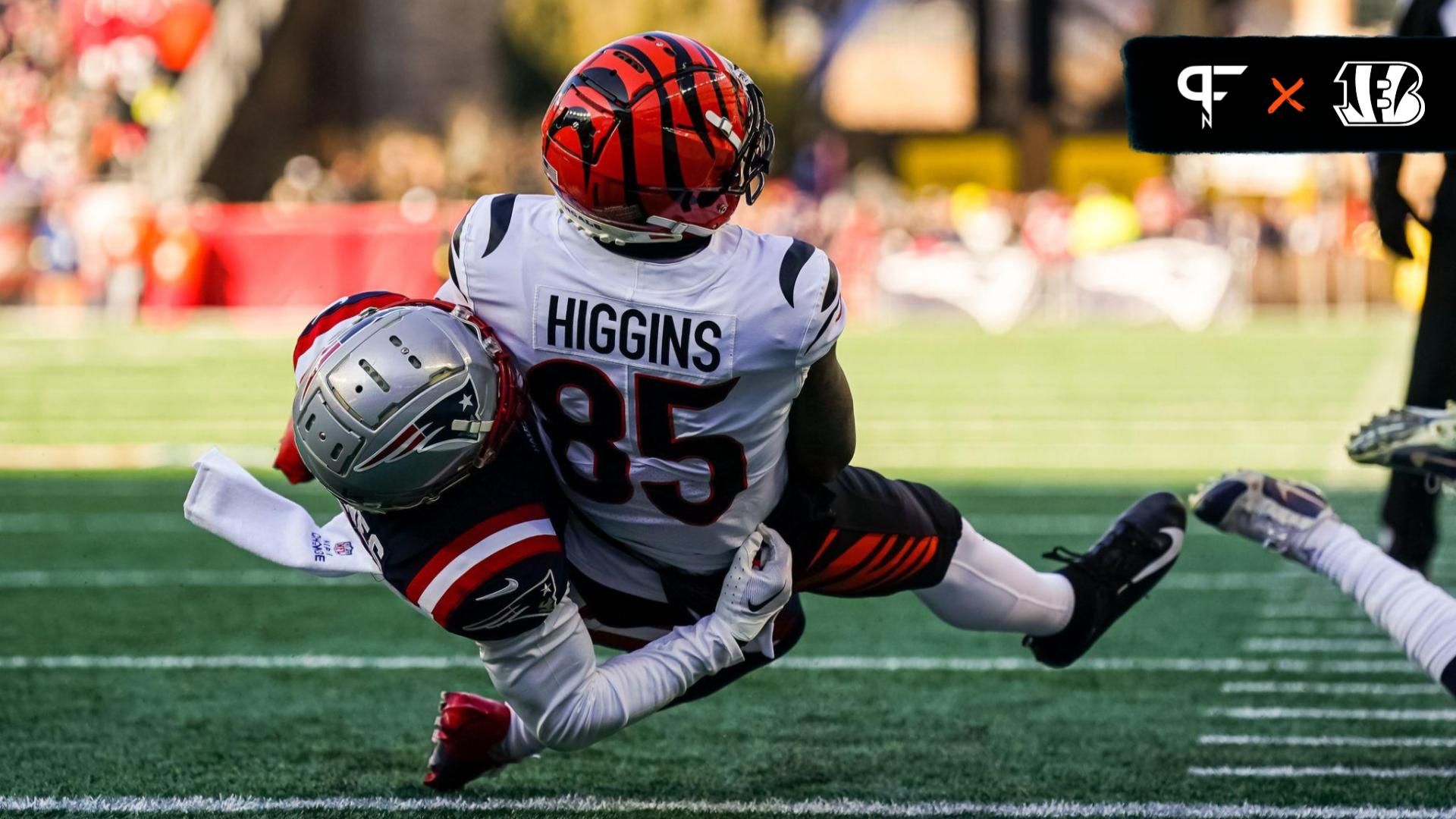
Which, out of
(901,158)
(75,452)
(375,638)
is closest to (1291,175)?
(901,158)

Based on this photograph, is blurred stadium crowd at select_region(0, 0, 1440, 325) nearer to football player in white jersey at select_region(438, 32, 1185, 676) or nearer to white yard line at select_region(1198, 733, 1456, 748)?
white yard line at select_region(1198, 733, 1456, 748)

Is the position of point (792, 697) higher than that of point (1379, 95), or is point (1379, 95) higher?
point (1379, 95)

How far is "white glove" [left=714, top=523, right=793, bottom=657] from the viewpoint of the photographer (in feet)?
10.6

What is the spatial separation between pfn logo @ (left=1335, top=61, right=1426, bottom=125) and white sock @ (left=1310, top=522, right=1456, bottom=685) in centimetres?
102

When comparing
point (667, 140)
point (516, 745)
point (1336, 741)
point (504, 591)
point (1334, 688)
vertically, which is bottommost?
point (1334, 688)

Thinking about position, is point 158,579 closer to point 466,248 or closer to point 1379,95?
point 466,248

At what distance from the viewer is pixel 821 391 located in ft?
10.5

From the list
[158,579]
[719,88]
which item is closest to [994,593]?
[719,88]

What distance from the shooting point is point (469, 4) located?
103 feet

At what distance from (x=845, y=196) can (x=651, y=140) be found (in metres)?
23.3

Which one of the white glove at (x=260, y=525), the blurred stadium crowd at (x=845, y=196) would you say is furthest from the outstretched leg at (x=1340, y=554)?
the blurred stadium crowd at (x=845, y=196)

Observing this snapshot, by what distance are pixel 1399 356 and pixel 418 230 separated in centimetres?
910

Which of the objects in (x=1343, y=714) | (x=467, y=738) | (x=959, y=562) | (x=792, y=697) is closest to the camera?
(x=467, y=738)

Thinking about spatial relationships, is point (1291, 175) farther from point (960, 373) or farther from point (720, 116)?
point (720, 116)
